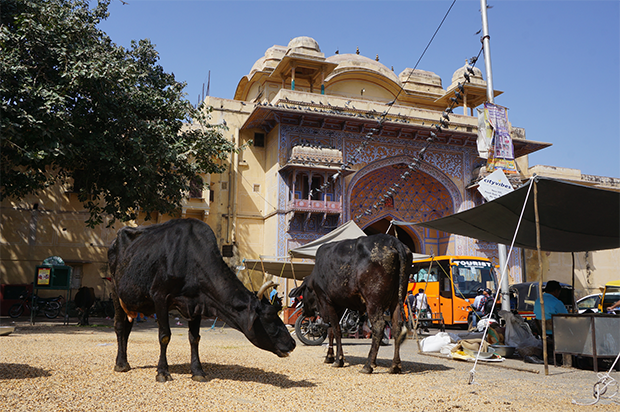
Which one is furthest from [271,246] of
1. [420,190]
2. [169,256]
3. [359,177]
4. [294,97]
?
[169,256]

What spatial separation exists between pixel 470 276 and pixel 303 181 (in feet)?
27.2

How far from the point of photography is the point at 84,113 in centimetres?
1341

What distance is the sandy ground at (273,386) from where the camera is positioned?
408 cm

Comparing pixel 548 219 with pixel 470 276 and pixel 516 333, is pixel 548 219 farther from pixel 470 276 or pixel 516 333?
pixel 470 276

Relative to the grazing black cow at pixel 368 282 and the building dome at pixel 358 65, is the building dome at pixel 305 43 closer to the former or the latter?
the building dome at pixel 358 65

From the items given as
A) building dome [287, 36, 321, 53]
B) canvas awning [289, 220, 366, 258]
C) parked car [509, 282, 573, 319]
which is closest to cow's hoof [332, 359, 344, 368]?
canvas awning [289, 220, 366, 258]

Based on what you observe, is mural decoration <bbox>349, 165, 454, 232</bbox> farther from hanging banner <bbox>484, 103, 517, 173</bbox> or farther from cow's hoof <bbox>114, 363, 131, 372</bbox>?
cow's hoof <bbox>114, 363, 131, 372</bbox>

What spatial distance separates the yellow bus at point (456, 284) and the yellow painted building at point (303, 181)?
3.70 metres

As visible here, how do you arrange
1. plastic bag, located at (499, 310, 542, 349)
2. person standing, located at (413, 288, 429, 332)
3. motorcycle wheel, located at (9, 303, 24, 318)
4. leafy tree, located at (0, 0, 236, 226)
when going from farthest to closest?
motorcycle wheel, located at (9, 303, 24, 318), person standing, located at (413, 288, 429, 332), leafy tree, located at (0, 0, 236, 226), plastic bag, located at (499, 310, 542, 349)

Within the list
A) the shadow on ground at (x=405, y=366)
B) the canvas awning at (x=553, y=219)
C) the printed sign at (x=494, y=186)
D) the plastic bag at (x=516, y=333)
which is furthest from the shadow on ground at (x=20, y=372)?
the printed sign at (x=494, y=186)

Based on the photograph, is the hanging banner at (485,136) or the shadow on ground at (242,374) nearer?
the shadow on ground at (242,374)

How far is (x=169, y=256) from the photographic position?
5195mm

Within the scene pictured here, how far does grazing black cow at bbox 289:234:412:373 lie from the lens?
6191mm

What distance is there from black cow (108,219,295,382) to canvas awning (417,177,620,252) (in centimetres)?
445
